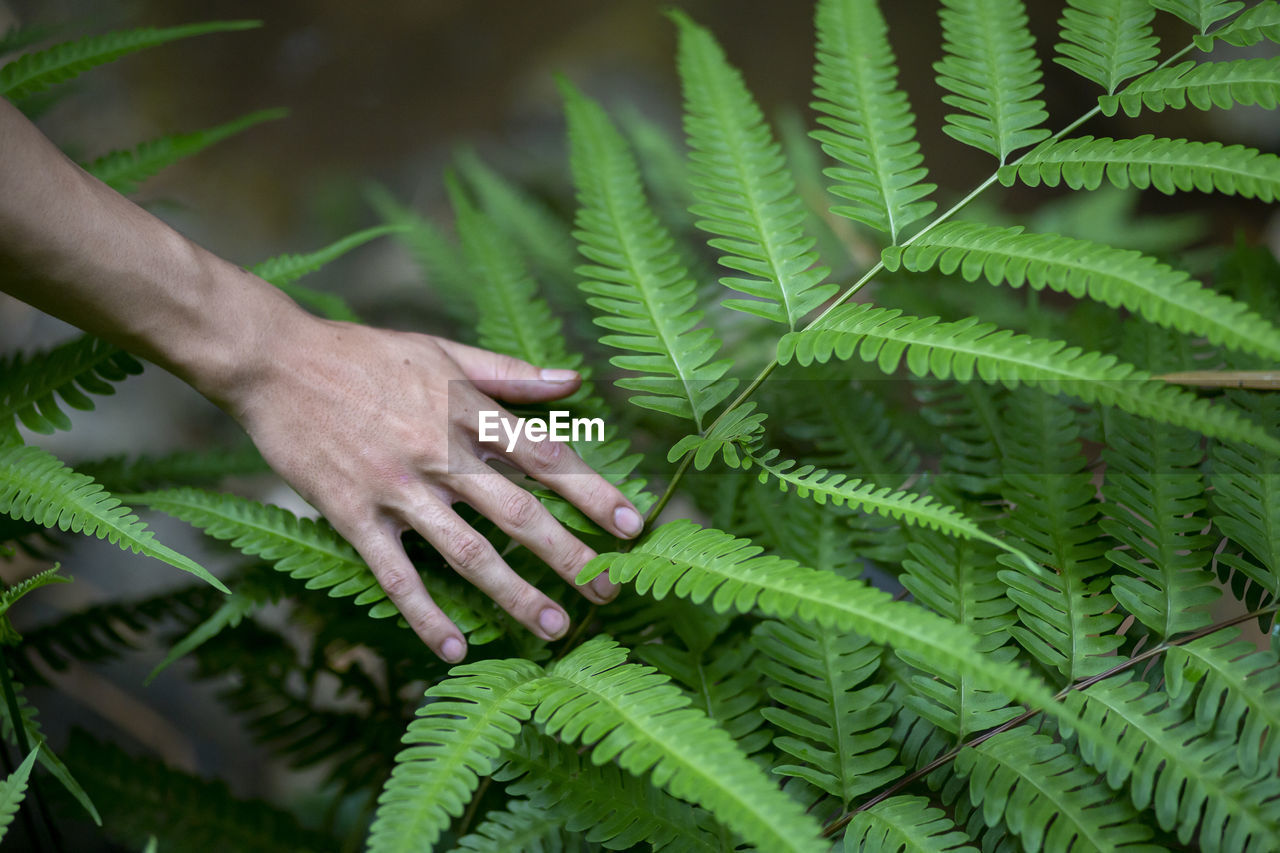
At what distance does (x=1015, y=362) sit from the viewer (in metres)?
0.96

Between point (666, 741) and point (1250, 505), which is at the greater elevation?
point (1250, 505)

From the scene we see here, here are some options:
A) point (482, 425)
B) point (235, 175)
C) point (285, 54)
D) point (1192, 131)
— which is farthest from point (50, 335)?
point (1192, 131)

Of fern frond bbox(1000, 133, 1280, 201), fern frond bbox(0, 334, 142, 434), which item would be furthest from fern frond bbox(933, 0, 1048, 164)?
fern frond bbox(0, 334, 142, 434)

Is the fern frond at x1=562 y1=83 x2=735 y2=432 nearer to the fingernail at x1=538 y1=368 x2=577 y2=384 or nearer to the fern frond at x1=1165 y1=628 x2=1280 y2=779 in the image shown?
the fingernail at x1=538 y1=368 x2=577 y2=384

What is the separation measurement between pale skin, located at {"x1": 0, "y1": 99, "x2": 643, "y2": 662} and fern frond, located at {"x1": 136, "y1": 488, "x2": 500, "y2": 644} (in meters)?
0.03

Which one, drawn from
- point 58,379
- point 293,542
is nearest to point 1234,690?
point 293,542

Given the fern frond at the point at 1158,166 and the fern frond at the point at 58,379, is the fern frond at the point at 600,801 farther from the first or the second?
the fern frond at the point at 1158,166

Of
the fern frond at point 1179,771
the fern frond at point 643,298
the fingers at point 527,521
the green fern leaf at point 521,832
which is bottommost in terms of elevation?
the green fern leaf at point 521,832

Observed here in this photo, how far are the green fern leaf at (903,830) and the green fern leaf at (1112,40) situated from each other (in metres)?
1.04

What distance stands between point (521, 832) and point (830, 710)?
44 cm

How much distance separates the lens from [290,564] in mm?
1161

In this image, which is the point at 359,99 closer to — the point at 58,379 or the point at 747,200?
the point at 58,379

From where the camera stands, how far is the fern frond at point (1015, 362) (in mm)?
897

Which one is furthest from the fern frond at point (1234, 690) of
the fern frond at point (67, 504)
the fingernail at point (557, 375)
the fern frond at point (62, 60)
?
the fern frond at point (62, 60)
